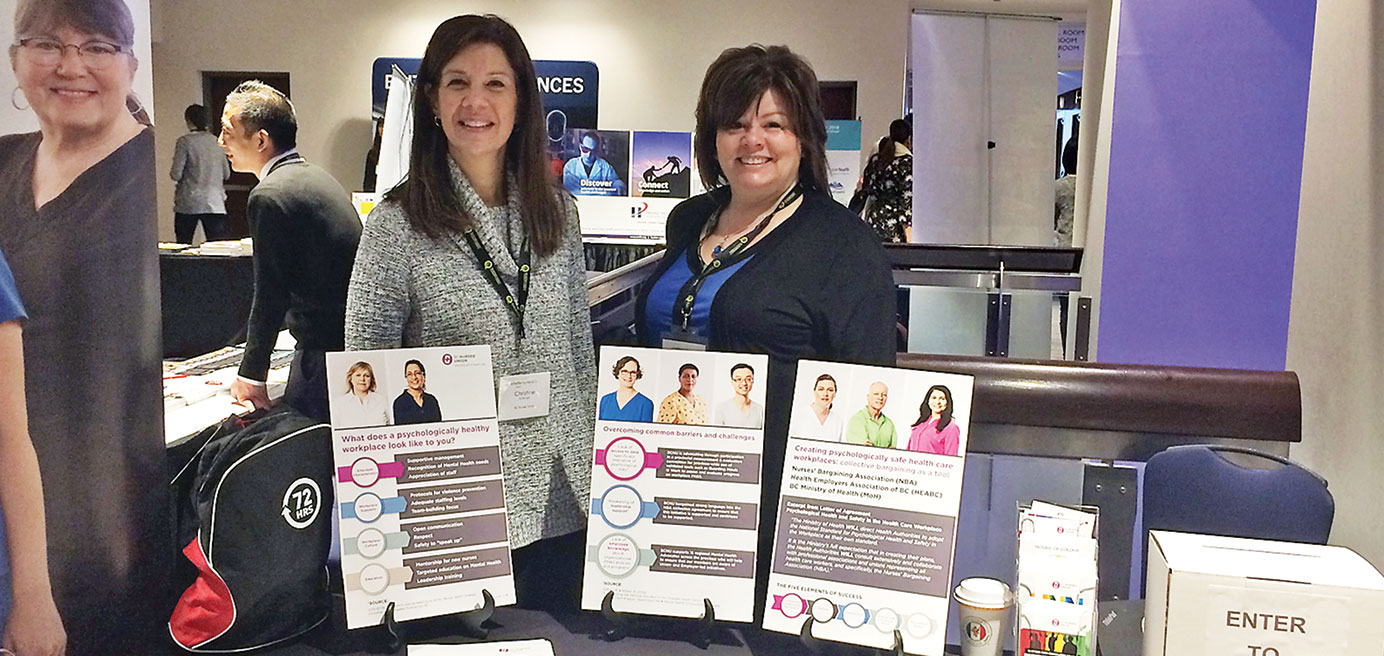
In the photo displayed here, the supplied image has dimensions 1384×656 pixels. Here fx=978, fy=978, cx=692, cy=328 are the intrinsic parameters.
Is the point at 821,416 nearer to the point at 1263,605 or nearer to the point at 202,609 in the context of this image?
the point at 1263,605

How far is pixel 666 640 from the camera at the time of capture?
61.3 inches

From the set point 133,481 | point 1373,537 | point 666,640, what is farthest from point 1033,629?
point 133,481

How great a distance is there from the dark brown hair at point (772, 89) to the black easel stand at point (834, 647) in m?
0.74

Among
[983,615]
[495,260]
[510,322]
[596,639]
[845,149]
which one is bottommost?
[596,639]

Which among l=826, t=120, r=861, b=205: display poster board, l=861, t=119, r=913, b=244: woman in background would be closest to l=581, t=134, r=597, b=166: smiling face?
l=826, t=120, r=861, b=205: display poster board

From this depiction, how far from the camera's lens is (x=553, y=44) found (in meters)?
9.98

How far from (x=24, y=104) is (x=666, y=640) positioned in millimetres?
1169

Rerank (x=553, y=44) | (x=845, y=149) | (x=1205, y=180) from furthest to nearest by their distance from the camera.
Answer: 1. (x=553, y=44)
2. (x=845, y=149)
3. (x=1205, y=180)

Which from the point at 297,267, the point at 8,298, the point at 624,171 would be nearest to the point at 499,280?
the point at 8,298

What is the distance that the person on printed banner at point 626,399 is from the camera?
1.54 meters

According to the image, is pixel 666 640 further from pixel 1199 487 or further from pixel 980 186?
pixel 980 186

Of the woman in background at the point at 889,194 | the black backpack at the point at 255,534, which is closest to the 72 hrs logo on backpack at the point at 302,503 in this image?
the black backpack at the point at 255,534

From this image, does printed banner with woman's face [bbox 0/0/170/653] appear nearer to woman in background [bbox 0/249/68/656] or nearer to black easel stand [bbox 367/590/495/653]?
woman in background [bbox 0/249/68/656]

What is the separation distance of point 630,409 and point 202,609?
2.39 ft
